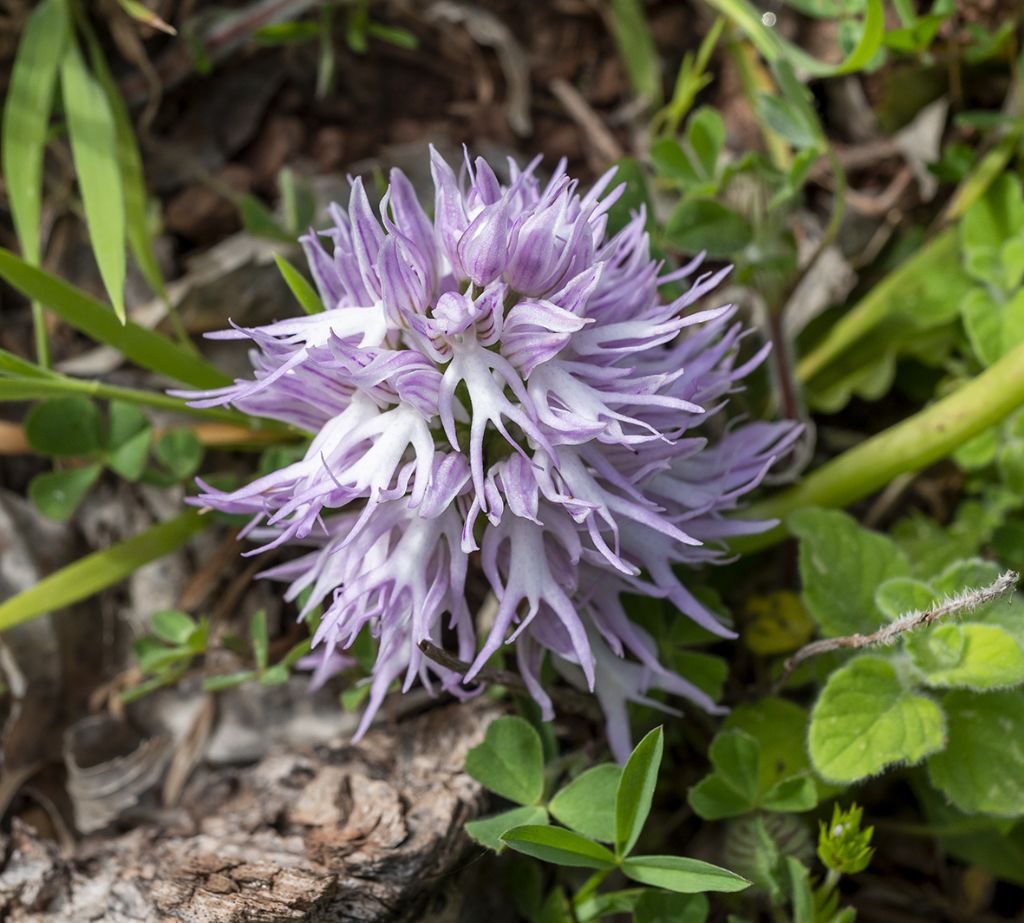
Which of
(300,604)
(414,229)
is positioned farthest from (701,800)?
(414,229)

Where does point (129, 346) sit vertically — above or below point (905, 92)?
below

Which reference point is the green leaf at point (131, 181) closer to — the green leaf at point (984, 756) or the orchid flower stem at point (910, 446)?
the orchid flower stem at point (910, 446)

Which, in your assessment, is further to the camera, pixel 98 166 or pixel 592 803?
pixel 98 166

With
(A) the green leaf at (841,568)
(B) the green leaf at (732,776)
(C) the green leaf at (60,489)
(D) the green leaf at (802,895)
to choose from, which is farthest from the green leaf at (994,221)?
(C) the green leaf at (60,489)

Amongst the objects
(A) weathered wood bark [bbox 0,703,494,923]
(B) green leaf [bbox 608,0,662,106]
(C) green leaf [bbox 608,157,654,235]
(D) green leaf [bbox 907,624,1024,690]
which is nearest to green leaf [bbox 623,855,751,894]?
(A) weathered wood bark [bbox 0,703,494,923]

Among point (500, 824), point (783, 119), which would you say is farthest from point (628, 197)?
point (500, 824)

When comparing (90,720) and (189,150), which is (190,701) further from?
(189,150)

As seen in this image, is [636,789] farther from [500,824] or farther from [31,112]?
[31,112]

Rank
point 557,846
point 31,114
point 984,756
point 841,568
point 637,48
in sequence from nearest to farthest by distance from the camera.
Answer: point 557,846 → point 984,756 → point 841,568 → point 31,114 → point 637,48
